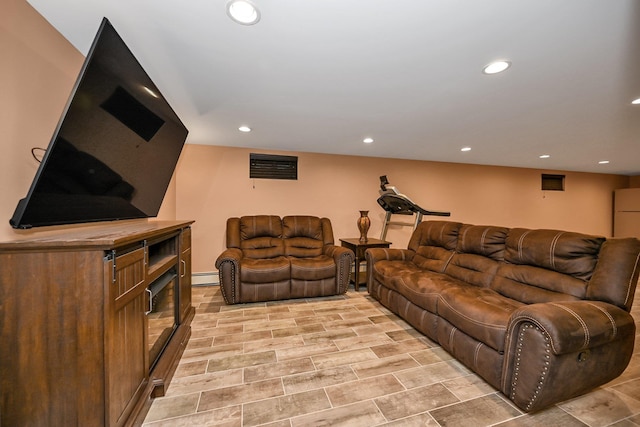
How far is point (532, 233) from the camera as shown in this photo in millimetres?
2121

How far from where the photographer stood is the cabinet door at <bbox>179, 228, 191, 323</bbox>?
7.28 ft

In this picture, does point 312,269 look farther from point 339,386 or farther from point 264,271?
point 339,386

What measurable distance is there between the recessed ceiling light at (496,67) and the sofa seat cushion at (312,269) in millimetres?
2480

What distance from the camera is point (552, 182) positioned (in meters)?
5.58

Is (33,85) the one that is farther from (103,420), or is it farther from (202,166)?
(202,166)

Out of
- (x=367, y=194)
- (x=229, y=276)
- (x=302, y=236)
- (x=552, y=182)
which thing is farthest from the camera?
(x=552, y=182)

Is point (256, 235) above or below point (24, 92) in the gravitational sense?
below

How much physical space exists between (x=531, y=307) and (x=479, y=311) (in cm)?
33

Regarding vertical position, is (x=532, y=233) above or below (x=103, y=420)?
above

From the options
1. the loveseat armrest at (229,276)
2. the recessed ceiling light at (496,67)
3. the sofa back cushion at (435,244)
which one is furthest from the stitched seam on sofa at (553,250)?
the loveseat armrest at (229,276)

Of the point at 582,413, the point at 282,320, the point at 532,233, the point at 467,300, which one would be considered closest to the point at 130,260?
the point at 282,320

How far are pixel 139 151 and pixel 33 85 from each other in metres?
0.51

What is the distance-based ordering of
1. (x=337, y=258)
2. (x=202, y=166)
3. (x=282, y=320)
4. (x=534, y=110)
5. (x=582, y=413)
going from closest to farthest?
(x=582, y=413) < (x=534, y=110) < (x=282, y=320) < (x=337, y=258) < (x=202, y=166)

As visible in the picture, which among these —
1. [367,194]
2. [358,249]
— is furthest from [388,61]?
[367,194]
